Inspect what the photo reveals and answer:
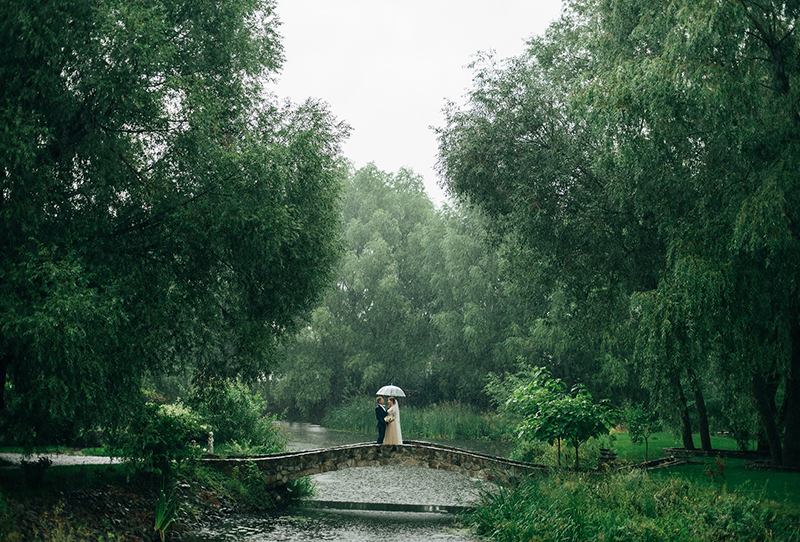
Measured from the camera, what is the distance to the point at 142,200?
40.9 ft

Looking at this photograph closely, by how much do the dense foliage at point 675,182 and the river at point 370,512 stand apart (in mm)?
5488

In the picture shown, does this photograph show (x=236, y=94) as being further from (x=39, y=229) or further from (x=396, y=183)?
(x=396, y=183)

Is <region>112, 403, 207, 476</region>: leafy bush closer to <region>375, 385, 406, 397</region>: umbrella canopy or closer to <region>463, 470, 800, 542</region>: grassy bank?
<region>463, 470, 800, 542</region>: grassy bank

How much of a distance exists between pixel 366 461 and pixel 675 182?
926 cm

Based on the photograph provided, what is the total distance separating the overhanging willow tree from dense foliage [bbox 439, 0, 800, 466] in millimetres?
5610

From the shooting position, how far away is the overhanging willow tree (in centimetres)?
996

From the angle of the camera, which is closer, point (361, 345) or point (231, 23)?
point (231, 23)

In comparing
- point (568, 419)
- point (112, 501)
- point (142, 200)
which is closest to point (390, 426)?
point (568, 419)

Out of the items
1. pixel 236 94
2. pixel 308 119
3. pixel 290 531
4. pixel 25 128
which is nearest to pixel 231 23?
pixel 236 94

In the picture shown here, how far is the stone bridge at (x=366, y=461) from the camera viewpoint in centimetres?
1566

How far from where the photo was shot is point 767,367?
14.0 meters

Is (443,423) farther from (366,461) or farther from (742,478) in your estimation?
(742,478)

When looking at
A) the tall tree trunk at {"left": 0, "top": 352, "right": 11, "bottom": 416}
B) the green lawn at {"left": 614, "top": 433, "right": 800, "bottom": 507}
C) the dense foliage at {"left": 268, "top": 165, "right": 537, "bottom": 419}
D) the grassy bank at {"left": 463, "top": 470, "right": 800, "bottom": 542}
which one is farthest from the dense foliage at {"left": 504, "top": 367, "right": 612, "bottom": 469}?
the dense foliage at {"left": 268, "top": 165, "right": 537, "bottom": 419}

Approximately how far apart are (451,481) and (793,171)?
1338 centimetres
